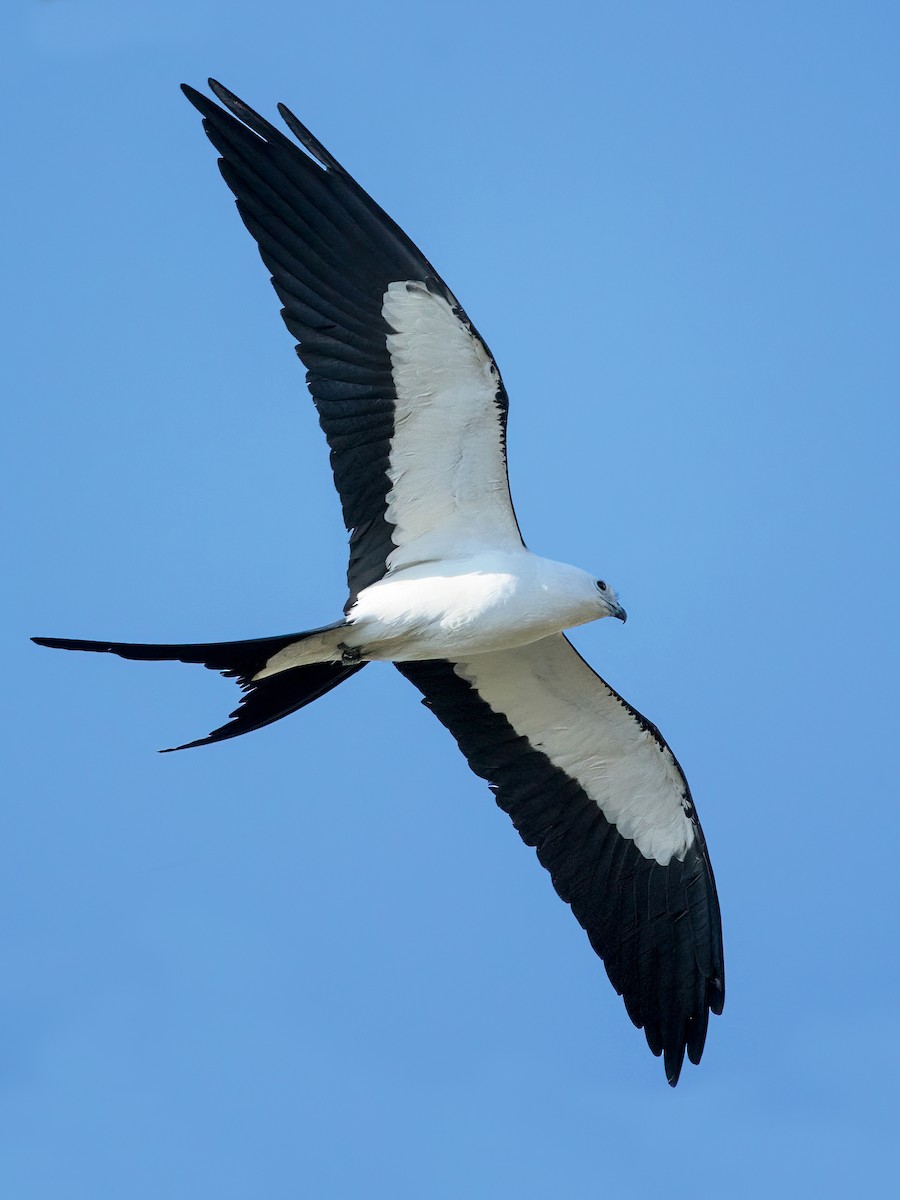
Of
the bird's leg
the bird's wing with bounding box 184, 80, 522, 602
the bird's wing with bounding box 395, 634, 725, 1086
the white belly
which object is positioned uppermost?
the bird's wing with bounding box 184, 80, 522, 602

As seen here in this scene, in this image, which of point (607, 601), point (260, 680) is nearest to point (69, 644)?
point (260, 680)

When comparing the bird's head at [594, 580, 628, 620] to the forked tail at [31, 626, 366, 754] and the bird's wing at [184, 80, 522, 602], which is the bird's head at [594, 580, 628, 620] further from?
the forked tail at [31, 626, 366, 754]

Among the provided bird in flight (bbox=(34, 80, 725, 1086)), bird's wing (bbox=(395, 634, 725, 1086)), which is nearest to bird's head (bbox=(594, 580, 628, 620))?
bird in flight (bbox=(34, 80, 725, 1086))

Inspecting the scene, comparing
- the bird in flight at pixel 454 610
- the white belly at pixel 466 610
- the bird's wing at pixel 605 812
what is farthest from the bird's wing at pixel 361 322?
the bird's wing at pixel 605 812

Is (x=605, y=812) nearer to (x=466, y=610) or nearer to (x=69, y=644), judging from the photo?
(x=466, y=610)

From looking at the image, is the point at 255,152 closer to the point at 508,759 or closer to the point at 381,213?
the point at 381,213
